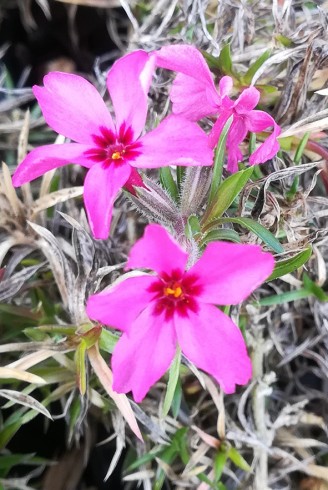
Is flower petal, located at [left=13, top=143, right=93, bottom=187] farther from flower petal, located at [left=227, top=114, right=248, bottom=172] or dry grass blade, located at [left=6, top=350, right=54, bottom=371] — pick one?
dry grass blade, located at [left=6, top=350, right=54, bottom=371]

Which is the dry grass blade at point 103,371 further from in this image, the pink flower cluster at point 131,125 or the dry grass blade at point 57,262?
the pink flower cluster at point 131,125

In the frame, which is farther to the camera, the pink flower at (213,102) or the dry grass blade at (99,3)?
the dry grass blade at (99,3)

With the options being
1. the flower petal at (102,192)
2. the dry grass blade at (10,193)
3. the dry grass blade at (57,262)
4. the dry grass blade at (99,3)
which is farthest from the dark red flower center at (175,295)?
the dry grass blade at (99,3)

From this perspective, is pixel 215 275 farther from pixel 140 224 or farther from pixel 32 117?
pixel 32 117

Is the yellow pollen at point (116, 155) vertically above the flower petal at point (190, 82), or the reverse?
the flower petal at point (190, 82)

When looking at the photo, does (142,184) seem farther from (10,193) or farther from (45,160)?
(10,193)

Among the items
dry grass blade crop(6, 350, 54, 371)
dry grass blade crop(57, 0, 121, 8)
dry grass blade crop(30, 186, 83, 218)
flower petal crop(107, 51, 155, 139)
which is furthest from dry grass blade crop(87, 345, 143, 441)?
dry grass blade crop(57, 0, 121, 8)

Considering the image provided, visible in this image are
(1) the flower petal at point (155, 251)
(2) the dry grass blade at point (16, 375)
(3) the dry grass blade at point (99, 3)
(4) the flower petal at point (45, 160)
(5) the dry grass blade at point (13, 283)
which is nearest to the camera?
(1) the flower petal at point (155, 251)
